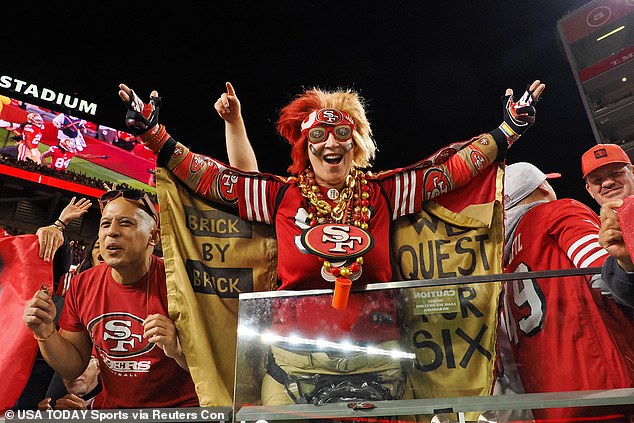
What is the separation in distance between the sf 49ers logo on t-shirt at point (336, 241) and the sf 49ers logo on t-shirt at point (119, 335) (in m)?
1.24

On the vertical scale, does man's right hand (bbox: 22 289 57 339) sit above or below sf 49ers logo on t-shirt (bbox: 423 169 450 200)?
below

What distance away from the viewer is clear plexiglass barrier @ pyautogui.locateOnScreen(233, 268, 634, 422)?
155cm

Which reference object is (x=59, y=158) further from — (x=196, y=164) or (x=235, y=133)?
(x=196, y=164)

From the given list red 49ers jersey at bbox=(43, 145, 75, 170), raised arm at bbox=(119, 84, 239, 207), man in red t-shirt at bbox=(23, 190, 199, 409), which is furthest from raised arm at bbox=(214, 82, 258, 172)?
red 49ers jersey at bbox=(43, 145, 75, 170)

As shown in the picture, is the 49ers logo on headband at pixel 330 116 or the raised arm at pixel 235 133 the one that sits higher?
the raised arm at pixel 235 133

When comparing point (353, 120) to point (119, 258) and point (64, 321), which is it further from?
point (64, 321)

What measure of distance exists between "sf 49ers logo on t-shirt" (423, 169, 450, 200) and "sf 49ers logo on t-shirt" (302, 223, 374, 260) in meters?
0.61

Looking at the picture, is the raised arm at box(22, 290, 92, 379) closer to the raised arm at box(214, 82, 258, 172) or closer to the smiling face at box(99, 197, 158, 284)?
the smiling face at box(99, 197, 158, 284)

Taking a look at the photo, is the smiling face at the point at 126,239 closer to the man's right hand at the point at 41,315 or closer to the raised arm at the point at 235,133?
the man's right hand at the point at 41,315

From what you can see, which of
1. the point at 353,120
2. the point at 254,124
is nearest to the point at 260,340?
the point at 353,120

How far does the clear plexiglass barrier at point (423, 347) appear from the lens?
60.9 inches

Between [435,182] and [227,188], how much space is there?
105 cm

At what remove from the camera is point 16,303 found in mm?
3236
